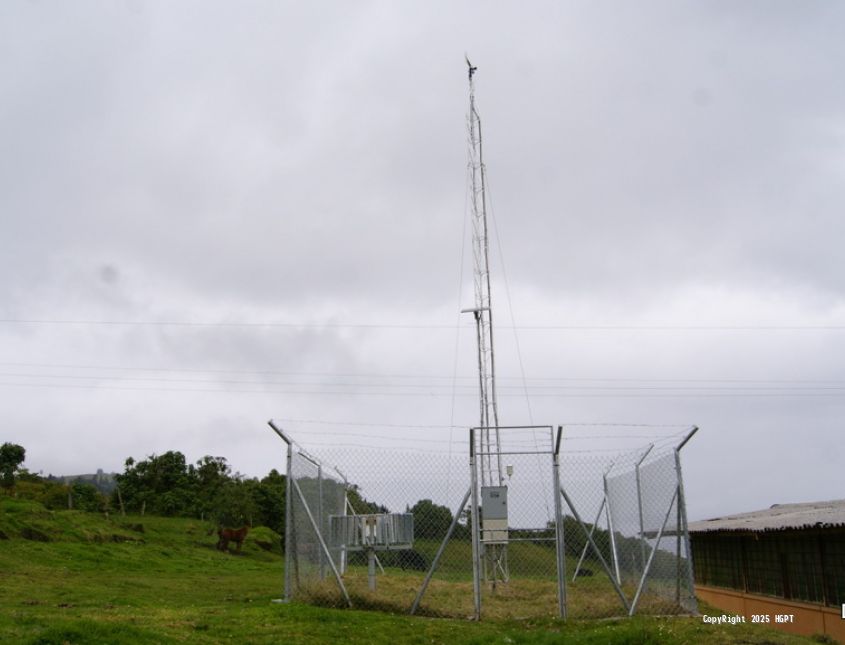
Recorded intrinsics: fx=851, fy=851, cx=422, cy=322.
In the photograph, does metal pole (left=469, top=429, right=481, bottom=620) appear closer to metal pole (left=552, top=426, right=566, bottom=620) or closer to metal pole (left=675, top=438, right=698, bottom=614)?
metal pole (left=552, top=426, right=566, bottom=620)

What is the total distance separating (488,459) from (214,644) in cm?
760

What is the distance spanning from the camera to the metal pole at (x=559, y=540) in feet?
38.7

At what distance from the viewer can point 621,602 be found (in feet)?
40.6

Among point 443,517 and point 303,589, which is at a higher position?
point 443,517

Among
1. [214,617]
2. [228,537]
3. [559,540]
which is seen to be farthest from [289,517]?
[228,537]

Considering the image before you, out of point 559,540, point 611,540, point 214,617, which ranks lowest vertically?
point 214,617

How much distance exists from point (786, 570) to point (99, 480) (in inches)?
1859

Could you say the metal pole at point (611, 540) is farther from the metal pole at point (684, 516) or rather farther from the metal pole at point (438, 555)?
the metal pole at point (438, 555)

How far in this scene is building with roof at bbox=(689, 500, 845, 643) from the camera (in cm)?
1506

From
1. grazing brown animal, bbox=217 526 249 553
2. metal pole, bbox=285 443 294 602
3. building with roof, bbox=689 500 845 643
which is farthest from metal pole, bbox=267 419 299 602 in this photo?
grazing brown animal, bbox=217 526 249 553

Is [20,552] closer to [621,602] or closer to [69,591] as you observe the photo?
[69,591]

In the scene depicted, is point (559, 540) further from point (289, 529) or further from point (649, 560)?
point (289, 529)

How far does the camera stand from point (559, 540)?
39.5ft

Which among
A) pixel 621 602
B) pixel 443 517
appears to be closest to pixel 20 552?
pixel 443 517
